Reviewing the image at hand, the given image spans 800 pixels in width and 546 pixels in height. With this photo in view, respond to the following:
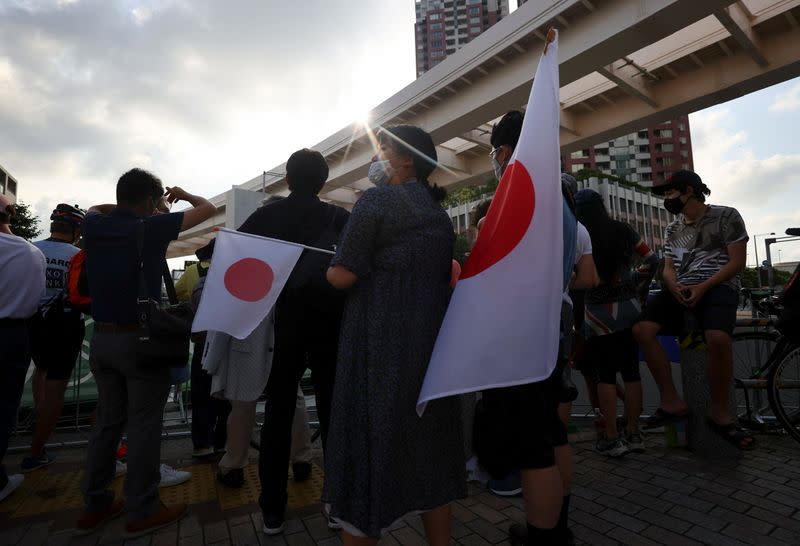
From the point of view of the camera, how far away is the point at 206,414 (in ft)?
12.2

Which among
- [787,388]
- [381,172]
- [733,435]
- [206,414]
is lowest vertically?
[733,435]

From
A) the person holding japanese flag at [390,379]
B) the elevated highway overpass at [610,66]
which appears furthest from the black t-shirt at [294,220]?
the elevated highway overpass at [610,66]

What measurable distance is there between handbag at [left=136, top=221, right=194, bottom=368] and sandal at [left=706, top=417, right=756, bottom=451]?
365cm

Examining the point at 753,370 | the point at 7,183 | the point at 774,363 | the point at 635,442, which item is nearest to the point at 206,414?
the point at 635,442

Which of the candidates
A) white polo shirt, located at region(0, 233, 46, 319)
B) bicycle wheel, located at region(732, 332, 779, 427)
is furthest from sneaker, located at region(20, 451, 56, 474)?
bicycle wheel, located at region(732, 332, 779, 427)

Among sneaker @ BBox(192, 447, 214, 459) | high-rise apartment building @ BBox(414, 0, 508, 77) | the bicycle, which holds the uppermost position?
high-rise apartment building @ BBox(414, 0, 508, 77)

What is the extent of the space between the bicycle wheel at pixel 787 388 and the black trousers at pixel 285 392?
3.35m

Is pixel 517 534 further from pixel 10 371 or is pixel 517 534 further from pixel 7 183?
pixel 7 183

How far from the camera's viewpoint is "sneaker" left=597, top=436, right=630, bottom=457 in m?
3.34

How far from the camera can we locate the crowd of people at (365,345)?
5.21ft

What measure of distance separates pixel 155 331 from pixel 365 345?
137 cm

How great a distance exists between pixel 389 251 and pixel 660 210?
7385cm

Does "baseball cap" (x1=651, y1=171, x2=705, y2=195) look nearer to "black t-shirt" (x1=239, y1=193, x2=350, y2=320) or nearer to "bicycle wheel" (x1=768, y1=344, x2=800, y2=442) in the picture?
"bicycle wheel" (x1=768, y1=344, x2=800, y2=442)

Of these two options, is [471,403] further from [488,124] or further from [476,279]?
[488,124]
